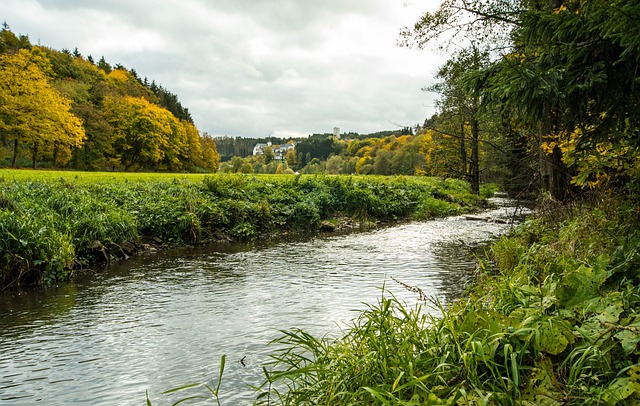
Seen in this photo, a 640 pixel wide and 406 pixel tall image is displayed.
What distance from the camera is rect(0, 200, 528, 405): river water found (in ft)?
14.1

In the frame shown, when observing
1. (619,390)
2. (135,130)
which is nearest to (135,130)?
(135,130)

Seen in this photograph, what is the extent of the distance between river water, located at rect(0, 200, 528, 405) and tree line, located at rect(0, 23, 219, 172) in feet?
113

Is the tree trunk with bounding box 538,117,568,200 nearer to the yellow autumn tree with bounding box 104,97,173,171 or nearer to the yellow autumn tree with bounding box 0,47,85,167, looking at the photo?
the yellow autumn tree with bounding box 0,47,85,167

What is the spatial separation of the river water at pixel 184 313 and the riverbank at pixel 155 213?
2.20ft

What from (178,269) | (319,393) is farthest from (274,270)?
(319,393)

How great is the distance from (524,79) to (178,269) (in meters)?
7.91

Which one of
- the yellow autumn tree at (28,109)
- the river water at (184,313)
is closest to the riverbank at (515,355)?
the river water at (184,313)

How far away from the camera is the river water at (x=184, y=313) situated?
431cm

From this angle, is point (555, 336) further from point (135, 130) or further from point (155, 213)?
point (135, 130)

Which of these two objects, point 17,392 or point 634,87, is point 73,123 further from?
point 634,87

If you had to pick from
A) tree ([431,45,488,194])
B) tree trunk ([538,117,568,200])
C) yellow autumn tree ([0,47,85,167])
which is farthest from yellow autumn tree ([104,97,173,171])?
tree trunk ([538,117,568,200])

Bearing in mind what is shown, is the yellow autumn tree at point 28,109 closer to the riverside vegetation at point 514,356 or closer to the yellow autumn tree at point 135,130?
the yellow autumn tree at point 135,130

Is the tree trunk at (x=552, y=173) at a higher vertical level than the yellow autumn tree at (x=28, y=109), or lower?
lower

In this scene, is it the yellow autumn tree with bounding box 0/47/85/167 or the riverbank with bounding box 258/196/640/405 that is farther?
the yellow autumn tree with bounding box 0/47/85/167
